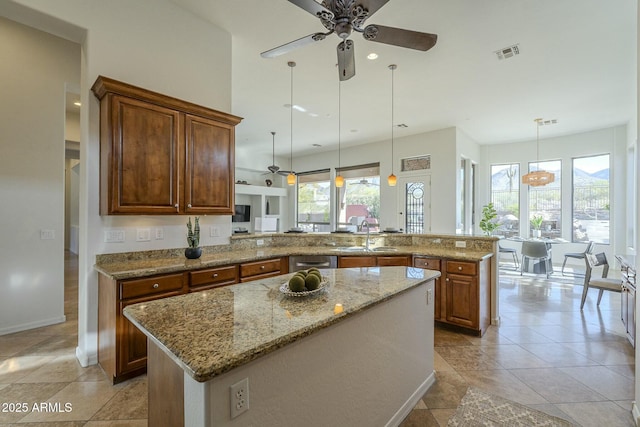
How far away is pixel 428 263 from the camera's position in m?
3.53

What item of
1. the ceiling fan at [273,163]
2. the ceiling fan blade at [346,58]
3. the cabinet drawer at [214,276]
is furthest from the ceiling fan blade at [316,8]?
the ceiling fan at [273,163]

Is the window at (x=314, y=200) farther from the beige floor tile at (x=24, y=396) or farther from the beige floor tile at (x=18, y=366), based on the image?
the beige floor tile at (x=24, y=396)

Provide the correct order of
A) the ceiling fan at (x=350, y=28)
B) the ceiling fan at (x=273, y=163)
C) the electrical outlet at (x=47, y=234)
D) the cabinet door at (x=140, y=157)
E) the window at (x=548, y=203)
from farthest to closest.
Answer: the window at (x=548, y=203) < the ceiling fan at (x=273, y=163) < the electrical outlet at (x=47, y=234) < the cabinet door at (x=140, y=157) < the ceiling fan at (x=350, y=28)

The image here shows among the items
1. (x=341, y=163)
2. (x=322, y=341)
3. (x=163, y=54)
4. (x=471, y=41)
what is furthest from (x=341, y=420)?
(x=341, y=163)

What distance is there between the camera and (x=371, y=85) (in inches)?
179

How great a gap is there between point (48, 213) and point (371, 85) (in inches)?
184

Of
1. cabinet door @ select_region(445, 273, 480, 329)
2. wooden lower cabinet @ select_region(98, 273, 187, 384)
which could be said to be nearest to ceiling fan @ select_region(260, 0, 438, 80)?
wooden lower cabinet @ select_region(98, 273, 187, 384)

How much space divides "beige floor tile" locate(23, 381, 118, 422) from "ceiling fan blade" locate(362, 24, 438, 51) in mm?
3278

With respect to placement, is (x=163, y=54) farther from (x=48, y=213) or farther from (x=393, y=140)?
(x=393, y=140)

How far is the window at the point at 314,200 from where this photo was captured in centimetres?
908

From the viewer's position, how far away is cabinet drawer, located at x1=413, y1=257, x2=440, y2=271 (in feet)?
11.4

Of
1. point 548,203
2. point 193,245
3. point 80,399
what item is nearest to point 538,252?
point 548,203

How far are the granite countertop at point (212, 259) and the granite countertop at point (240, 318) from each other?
3.12 ft

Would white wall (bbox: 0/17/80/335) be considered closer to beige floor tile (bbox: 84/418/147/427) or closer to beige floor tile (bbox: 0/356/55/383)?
beige floor tile (bbox: 0/356/55/383)
